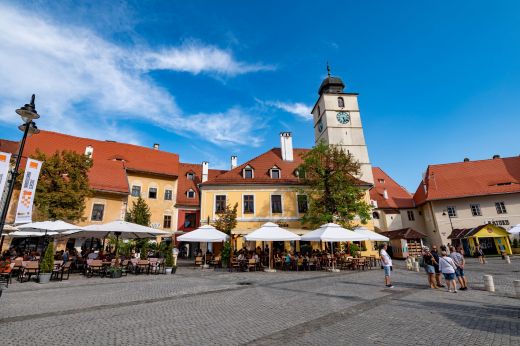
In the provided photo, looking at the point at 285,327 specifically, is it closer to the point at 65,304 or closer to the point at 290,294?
the point at 290,294

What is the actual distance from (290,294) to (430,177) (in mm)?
34415

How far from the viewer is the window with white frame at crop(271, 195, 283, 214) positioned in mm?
26797

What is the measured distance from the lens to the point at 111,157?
33000 mm

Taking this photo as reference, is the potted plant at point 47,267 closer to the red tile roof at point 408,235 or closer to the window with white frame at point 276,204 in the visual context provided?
the window with white frame at point 276,204

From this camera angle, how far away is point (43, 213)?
2047cm

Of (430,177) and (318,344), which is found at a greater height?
(430,177)

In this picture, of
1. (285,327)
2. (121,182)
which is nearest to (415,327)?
(285,327)

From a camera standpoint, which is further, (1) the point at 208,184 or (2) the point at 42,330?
(1) the point at 208,184

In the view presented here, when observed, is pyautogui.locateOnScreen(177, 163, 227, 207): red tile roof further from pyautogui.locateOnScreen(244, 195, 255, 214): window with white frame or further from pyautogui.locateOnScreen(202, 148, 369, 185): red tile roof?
pyautogui.locateOnScreen(244, 195, 255, 214): window with white frame

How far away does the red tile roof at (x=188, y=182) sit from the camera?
116 feet

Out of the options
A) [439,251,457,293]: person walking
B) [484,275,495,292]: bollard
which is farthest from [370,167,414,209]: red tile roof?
[439,251,457,293]: person walking

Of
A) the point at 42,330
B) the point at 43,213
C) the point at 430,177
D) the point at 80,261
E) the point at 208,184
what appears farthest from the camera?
the point at 430,177

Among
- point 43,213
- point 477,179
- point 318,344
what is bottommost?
point 318,344

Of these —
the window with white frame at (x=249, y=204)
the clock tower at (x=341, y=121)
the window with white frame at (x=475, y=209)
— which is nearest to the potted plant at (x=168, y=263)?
the window with white frame at (x=249, y=204)
